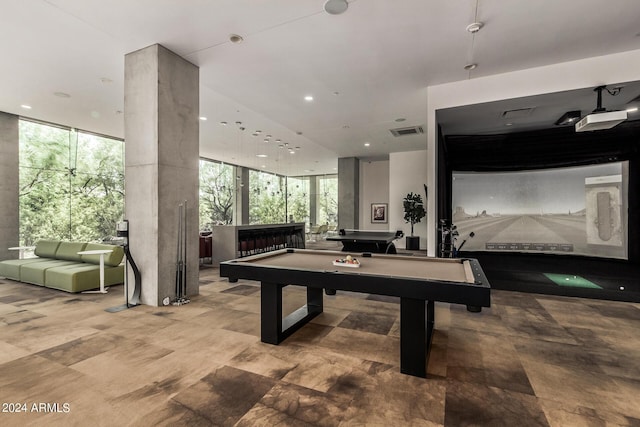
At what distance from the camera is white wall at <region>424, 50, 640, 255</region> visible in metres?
4.29

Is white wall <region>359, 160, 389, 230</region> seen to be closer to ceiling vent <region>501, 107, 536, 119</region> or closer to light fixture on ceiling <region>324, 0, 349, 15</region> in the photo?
ceiling vent <region>501, 107, 536, 119</region>

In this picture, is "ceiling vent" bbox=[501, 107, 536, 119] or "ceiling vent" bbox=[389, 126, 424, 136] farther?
"ceiling vent" bbox=[389, 126, 424, 136]

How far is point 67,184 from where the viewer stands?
A: 8039mm

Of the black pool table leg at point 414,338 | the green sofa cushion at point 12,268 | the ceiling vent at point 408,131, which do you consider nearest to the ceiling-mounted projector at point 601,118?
the ceiling vent at point 408,131

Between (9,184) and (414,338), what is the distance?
369 inches

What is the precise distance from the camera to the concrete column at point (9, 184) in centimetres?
671

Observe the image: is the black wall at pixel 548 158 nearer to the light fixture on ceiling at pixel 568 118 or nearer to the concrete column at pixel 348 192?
the light fixture on ceiling at pixel 568 118

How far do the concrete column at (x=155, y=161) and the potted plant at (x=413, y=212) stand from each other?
810 cm

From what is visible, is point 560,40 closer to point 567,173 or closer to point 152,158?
point 567,173

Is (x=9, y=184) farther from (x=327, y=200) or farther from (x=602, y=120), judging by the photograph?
(x=327, y=200)

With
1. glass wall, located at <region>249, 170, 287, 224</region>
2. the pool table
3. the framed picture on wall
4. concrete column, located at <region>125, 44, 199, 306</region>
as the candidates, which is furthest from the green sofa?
the framed picture on wall

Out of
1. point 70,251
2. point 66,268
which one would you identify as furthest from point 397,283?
point 70,251

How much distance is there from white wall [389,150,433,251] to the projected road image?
497 cm

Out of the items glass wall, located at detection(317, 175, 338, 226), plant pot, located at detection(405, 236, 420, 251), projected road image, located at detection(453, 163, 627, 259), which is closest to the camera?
projected road image, located at detection(453, 163, 627, 259)
